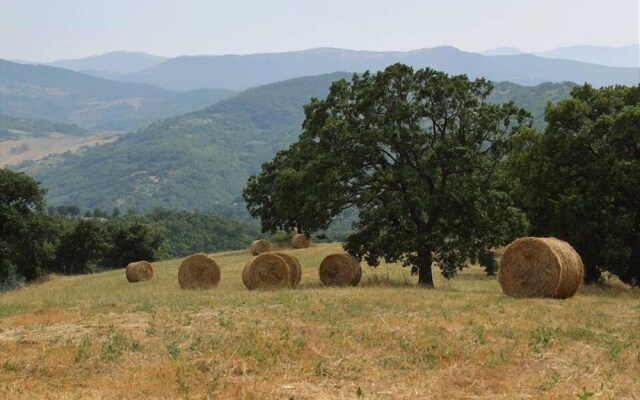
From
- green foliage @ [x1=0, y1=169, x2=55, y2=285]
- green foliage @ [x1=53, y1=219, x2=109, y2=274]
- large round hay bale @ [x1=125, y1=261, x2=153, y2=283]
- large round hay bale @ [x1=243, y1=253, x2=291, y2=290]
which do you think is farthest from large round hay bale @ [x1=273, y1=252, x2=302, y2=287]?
green foliage @ [x1=53, y1=219, x2=109, y2=274]

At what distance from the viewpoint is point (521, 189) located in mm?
29125

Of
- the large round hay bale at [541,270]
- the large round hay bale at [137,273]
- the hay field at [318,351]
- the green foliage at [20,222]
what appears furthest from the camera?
the green foliage at [20,222]

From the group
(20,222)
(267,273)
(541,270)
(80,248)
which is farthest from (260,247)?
(541,270)

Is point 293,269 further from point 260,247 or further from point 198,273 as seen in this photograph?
point 260,247

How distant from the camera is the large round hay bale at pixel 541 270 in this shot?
20.3 m

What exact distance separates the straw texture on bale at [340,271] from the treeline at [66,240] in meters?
33.9

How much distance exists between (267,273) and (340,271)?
3139 mm

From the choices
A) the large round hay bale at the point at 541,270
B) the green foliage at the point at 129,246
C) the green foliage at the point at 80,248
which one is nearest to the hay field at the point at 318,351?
the large round hay bale at the point at 541,270

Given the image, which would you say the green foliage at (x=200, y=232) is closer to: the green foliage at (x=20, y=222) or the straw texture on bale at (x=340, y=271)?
the green foliage at (x=20, y=222)

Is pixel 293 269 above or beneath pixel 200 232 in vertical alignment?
above

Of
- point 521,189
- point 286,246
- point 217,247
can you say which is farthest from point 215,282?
point 217,247

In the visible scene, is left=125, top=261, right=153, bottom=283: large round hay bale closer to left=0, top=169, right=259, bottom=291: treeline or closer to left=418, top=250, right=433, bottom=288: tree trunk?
left=0, top=169, right=259, bottom=291: treeline

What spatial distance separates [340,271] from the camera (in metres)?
27.3

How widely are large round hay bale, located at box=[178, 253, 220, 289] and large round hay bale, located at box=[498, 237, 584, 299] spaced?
15.6 m
